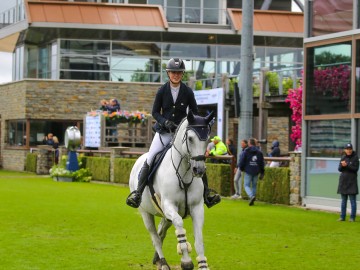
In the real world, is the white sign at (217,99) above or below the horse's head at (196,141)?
above

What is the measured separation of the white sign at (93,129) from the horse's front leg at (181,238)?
87.8ft

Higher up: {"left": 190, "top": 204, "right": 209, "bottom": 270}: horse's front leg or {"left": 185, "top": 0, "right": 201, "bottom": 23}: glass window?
{"left": 185, "top": 0, "right": 201, "bottom": 23}: glass window

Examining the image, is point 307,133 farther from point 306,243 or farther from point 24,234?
point 24,234

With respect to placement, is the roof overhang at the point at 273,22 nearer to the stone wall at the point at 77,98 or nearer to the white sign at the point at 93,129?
the stone wall at the point at 77,98

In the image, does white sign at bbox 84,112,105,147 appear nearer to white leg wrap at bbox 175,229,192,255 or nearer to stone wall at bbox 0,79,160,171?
stone wall at bbox 0,79,160,171

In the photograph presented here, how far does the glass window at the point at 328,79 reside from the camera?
846 inches

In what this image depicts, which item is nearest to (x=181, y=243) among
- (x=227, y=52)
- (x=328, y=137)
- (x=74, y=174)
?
(x=328, y=137)

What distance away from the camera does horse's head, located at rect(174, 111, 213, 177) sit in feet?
32.0

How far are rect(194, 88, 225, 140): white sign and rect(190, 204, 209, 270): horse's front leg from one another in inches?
819

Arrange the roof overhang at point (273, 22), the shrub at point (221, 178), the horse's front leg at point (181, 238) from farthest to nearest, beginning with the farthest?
the roof overhang at point (273, 22)
the shrub at point (221, 178)
the horse's front leg at point (181, 238)

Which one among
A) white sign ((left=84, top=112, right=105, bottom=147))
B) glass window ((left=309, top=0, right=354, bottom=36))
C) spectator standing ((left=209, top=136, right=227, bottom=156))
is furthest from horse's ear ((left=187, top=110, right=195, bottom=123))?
white sign ((left=84, top=112, right=105, bottom=147))

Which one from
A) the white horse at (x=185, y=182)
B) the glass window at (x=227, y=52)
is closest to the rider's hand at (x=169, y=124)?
the white horse at (x=185, y=182)

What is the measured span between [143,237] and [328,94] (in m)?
8.86

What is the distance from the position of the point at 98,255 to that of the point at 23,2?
34674 millimetres
